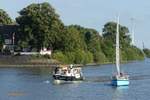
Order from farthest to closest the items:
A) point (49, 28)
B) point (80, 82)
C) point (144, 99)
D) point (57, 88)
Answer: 1. point (49, 28)
2. point (80, 82)
3. point (57, 88)
4. point (144, 99)

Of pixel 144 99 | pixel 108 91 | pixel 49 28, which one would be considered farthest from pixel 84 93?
pixel 49 28

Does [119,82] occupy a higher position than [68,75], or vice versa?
[68,75]

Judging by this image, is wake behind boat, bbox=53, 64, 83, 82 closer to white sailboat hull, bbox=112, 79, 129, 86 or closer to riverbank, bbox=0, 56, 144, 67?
white sailboat hull, bbox=112, 79, 129, 86

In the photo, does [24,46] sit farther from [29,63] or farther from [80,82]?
[80,82]

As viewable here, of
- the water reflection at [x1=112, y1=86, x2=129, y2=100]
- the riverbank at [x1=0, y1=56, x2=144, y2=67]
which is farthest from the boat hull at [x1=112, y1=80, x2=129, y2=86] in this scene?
the riverbank at [x1=0, y1=56, x2=144, y2=67]

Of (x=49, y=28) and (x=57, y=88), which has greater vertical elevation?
(x=49, y=28)

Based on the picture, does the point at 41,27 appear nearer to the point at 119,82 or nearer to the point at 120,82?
the point at 120,82

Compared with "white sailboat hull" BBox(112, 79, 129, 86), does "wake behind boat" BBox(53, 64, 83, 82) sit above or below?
above

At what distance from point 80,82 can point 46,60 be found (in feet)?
296

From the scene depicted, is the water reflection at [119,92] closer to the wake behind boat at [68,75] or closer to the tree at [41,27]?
the wake behind boat at [68,75]

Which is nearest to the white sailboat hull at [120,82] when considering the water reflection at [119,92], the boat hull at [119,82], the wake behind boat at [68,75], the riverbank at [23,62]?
the boat hull at [119,82]

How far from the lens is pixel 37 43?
19912 cm

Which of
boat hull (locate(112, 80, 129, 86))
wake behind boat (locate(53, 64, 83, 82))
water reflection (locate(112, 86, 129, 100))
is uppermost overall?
wake behind boat (locate(53, 64, 83, 82))

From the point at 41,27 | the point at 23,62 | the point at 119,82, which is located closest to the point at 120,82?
the point at 119,82
